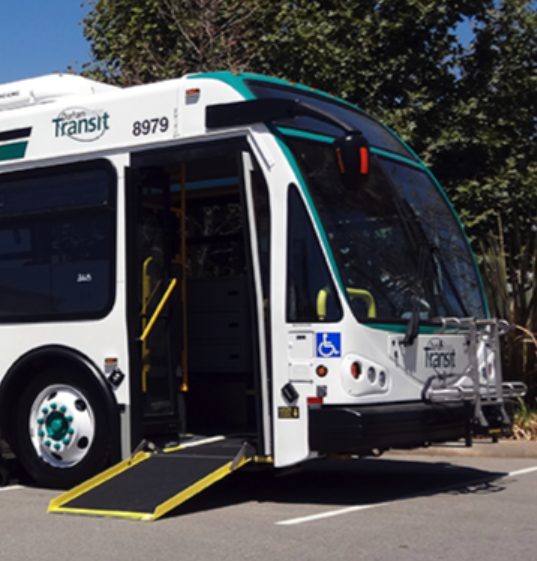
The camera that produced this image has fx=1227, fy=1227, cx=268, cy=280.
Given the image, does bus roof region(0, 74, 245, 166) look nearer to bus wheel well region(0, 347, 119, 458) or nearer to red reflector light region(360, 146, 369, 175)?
red reflector light region(360, 146, 369, 175)

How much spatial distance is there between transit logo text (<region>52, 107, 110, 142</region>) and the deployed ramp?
2.66 metres

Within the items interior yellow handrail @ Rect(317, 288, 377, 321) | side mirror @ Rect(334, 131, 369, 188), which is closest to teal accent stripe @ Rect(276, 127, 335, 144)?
side mirror @ Rect(334, 131, 369, 188)

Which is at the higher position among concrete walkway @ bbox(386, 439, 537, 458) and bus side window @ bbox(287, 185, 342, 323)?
bus side window @ bbox(287, 185, 342, 323)

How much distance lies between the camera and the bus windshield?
8.97 meters

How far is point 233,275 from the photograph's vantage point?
10.9 m

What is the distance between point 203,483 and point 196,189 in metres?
3.57

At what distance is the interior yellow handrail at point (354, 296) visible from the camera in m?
8.71

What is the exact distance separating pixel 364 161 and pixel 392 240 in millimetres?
816

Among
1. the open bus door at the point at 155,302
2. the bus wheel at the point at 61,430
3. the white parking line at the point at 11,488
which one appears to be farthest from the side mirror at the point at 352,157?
the white parking line at the point at 11,488

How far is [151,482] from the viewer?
28.9 ft

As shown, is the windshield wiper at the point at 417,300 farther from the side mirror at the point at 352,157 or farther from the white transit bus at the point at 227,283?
the side mirror at the point at 352,157

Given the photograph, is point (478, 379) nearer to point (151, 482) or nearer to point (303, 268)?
point (303, 268)

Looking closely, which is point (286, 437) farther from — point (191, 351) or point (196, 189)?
point (196, 189)

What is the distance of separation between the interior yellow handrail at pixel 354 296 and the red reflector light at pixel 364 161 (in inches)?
33.8
